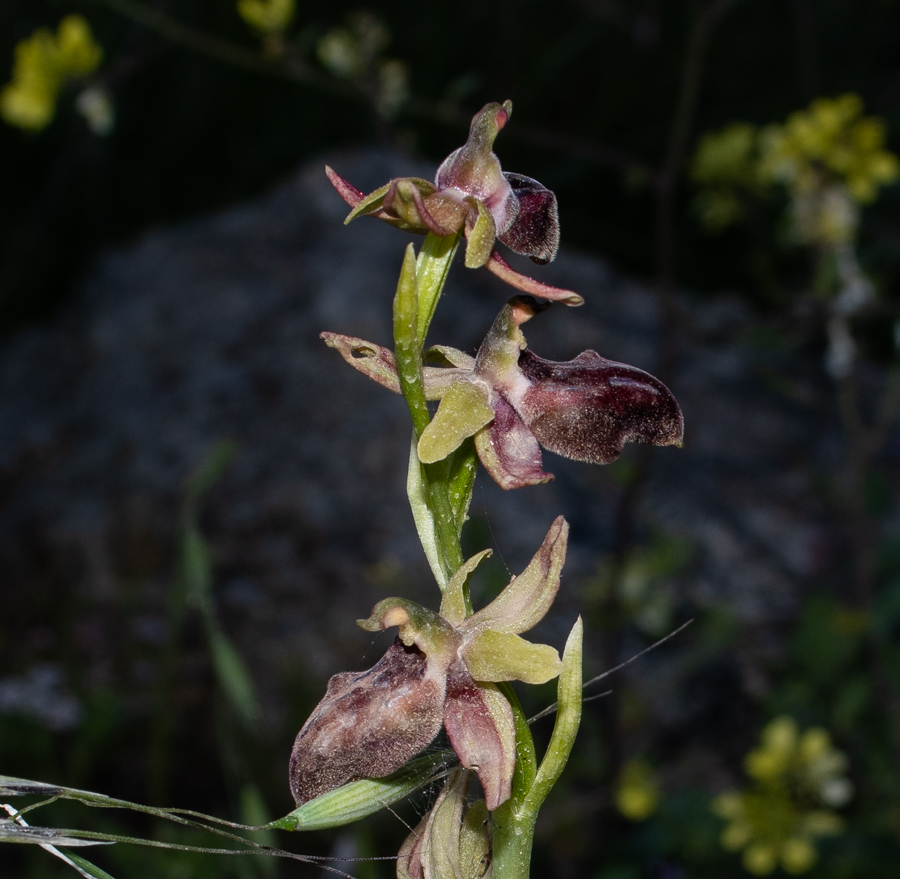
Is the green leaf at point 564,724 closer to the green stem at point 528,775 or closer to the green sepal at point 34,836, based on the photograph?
the green stem at point 528,775

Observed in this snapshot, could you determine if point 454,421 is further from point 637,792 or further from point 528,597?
point 637,792

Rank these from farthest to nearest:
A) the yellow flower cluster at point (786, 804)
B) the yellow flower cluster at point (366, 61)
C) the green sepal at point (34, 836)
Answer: the yellow flower cluster at point (366, 61) → the yellow flower cluster at point (786, 804) → the green sepal at point (34, 836)

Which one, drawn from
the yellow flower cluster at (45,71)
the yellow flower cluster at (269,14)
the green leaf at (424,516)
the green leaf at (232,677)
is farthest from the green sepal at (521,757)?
the yellow flower cluster at (45,71)

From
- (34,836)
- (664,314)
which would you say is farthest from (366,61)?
(34,836)

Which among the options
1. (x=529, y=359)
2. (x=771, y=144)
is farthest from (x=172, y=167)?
(x=529, y=359)

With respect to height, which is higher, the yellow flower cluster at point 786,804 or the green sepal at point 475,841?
the yellow flower cluster at point 786,804
